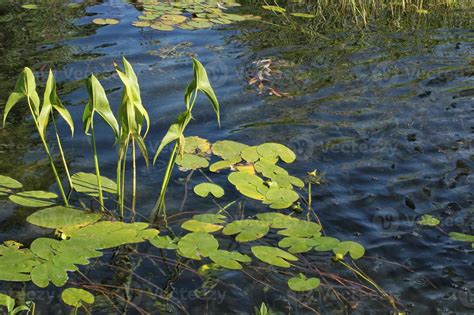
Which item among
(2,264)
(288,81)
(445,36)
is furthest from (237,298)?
(445,36)

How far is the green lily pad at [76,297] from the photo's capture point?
3.30 metres

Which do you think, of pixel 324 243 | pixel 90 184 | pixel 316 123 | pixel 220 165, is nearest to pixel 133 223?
pixel 90 184

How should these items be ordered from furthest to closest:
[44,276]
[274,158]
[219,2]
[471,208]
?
[219,2]
[274,158]
[471,208]
[44,276]

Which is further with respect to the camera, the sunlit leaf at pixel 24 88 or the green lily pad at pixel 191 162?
the green lily pad at pixel 191 162

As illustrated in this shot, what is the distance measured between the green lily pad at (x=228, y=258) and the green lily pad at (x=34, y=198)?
3.75 ft

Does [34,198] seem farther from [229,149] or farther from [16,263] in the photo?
[229,149]

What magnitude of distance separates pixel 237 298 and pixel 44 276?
0.97 metres

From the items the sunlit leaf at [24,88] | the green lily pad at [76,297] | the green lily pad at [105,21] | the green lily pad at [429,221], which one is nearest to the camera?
the green lily pad at [76,297]

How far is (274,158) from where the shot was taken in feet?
15.5

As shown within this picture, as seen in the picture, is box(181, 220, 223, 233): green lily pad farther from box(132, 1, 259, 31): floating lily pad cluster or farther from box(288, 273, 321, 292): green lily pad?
box(132, 1, 259, 31): floating lily pad cluster

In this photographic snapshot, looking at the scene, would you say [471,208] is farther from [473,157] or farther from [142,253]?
[142,253]

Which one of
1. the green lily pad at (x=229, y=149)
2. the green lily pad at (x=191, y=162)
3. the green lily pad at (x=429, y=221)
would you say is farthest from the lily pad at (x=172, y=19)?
the green lily pad at (x=429, y=221)

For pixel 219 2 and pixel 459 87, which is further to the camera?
pixel 219 2

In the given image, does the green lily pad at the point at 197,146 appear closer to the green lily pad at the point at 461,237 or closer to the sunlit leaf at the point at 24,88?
the sunlit leaf at the point at 24,88
